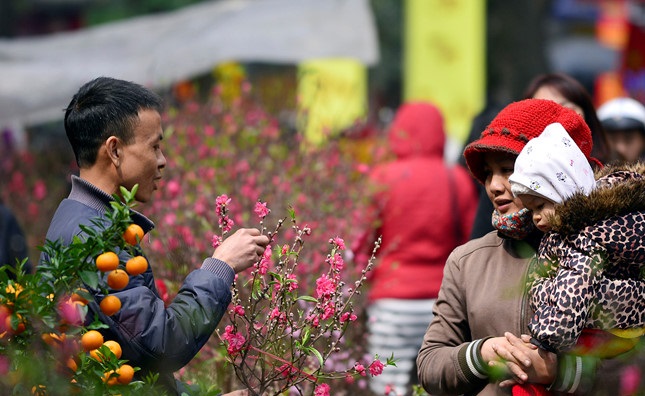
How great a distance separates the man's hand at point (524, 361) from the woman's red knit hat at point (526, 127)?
0.58m

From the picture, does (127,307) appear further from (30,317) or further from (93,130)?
(93,130)

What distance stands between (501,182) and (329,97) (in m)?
7.70

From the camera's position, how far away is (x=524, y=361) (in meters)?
2.44

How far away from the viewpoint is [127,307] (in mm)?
2336

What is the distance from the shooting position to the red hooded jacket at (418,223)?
534 centimetres

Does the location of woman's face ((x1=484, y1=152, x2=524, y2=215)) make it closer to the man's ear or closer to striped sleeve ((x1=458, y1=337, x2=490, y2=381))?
striped sleeve ((x1=458, y1=337, x2=490, y2=381))

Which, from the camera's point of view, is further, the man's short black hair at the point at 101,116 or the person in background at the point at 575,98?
the person in background at the point at 575,98

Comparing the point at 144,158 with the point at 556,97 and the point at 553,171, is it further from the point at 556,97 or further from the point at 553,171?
the point at 556,97

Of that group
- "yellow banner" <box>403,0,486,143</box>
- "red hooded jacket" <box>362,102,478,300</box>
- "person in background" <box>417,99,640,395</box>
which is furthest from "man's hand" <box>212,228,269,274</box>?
"yellow banner" <box>403,0,486,143</box>

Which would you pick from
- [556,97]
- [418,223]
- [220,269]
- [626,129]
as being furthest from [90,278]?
[626,129]

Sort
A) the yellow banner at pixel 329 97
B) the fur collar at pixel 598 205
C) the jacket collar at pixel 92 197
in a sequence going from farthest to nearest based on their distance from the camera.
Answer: the yellow banner at pixel 329 97
the jacket collar at pixel 92 197
the fur collar at pixel 598 205

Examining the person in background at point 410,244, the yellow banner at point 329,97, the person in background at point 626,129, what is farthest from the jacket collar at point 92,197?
the yellow banner at point 329,97

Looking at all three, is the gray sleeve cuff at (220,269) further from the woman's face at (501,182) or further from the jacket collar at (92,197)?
the woman's face at (501,182)

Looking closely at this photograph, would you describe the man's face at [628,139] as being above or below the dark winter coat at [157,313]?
below
